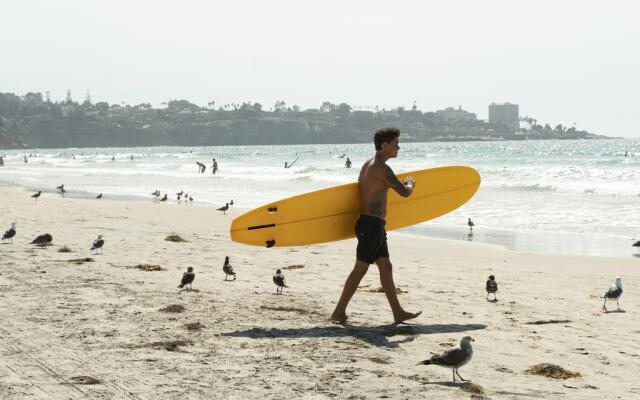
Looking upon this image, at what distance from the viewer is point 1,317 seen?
22.7ft

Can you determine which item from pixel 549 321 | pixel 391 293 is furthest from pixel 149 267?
pixel 549 321

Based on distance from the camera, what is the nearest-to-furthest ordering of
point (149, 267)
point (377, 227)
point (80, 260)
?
point (377, 227), point (149, 267), point (80, 260)

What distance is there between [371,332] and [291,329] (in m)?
0.75

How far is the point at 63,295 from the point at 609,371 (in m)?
5.53

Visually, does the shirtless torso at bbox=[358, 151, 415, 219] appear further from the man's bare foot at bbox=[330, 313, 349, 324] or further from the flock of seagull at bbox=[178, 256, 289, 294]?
the flock of seagull at bbox=[178, 256, 289, 294]

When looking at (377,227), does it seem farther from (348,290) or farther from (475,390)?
(475,390)

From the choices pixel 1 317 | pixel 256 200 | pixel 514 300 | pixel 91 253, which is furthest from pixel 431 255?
pixel 256 200

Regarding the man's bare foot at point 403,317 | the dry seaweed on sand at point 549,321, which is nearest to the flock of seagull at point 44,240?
the man's bare foot at point 403,317

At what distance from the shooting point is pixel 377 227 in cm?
721

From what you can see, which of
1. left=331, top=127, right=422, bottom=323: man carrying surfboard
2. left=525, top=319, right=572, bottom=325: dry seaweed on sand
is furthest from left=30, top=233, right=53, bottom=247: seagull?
left=525, top=319, right=572, bottom=325: dry seaweed on sand

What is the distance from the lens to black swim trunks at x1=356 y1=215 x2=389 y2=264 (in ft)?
23.5

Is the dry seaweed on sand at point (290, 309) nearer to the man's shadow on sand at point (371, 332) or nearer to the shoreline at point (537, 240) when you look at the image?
the man's shadow on sand at point (371, 332)

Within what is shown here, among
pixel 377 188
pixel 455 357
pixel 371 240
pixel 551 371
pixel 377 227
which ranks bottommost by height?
pixel 551 371

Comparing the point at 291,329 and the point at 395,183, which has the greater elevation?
the point at 395,183
